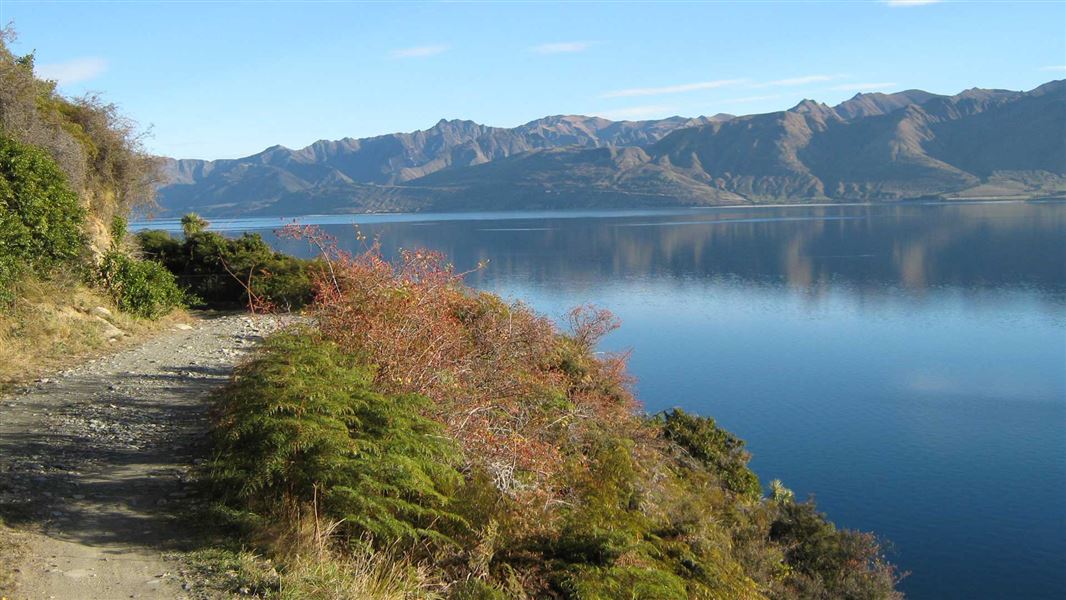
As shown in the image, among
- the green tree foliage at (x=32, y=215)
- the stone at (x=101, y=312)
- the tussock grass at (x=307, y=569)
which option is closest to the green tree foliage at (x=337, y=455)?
the tussock grass at (x=307, y=569)

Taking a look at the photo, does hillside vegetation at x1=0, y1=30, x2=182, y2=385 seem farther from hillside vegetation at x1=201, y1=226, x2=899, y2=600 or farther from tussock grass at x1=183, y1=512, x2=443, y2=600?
tussock grass at x1=183, y1=512, x2=443, y2=600

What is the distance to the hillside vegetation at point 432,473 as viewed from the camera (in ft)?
19.9

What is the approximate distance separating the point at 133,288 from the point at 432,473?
1240 cm

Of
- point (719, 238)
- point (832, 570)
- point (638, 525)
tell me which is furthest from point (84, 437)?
point (719, 238)

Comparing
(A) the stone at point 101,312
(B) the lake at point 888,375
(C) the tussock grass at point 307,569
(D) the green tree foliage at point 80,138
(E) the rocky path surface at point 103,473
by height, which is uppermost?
(D) the green tree foliage at point 80,138

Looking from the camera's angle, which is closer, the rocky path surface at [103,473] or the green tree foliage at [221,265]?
the rocky path surface at [103,473]

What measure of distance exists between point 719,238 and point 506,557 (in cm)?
10272

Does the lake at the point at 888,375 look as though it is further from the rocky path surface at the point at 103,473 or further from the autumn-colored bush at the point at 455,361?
the rocky path surface at the point at 103,473

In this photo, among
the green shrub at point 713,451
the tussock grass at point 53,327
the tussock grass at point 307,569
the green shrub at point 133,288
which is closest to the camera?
the tussock grass at point 307,569

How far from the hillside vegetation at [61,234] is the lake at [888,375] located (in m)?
3.65

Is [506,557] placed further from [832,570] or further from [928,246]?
[928,246]

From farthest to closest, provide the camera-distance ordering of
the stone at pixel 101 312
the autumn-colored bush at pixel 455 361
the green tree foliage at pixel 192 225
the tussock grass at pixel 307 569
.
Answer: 1. the green tree foliage at pixel 192 225
2. the stone at pixel 101 312
3. the autumn-colored bush at pixel 455 361
4. the tussock grass at pixel 307 569

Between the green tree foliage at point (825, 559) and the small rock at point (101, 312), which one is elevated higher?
the small rock at point (101, 312)

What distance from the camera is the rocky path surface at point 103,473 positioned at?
541 cm
